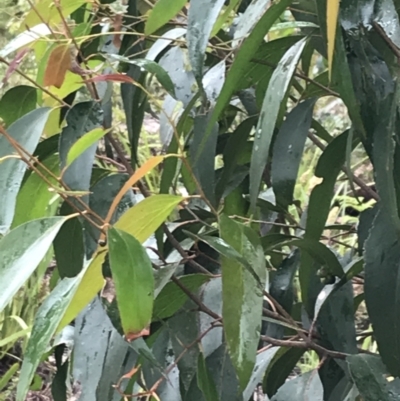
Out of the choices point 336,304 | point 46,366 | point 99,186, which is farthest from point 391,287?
point 46,366

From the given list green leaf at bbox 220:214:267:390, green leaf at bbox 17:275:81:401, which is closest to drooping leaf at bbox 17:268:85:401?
green leaf at bbox 17:275:81:401

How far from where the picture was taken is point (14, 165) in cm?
50

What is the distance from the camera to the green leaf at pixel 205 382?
1.62 feet

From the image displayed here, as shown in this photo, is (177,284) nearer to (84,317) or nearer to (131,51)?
(84,317)

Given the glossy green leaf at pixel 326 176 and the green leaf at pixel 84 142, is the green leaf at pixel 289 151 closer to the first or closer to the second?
the glossy green leaf at pixel 326 176

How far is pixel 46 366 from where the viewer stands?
1540 mm

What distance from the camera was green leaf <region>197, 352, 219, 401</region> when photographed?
494 millimetres

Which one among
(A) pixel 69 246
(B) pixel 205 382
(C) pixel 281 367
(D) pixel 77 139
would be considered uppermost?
(D) pixel 77 139

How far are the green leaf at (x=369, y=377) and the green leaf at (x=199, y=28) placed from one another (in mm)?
284

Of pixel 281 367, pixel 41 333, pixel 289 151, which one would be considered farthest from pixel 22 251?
pixel 281 367

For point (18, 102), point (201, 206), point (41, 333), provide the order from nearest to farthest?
point (41, 333) → point (18, 102) → point (201, 206)

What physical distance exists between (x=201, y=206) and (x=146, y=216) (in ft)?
1.19

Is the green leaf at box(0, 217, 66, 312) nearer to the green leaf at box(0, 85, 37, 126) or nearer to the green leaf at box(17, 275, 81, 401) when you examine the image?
the green leaf at box(17, 275, 81, 401)

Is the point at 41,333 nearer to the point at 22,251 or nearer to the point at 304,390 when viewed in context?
the point at 22,251
